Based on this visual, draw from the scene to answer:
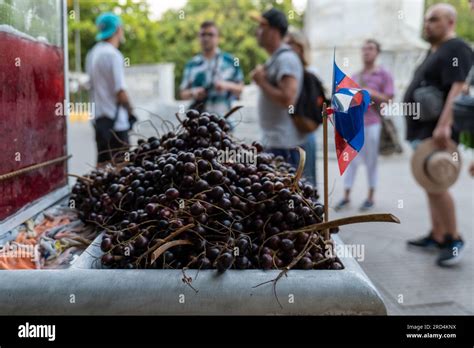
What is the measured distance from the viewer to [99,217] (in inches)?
80.6

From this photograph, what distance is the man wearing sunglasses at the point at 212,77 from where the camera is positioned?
528cm

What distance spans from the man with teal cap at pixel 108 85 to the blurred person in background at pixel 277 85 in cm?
136

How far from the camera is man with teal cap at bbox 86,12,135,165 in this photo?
481 centimetres

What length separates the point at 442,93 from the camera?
439 centimetres

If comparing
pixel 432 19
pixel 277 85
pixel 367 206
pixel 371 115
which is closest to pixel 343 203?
pixel 367 206

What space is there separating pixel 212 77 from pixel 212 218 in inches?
150

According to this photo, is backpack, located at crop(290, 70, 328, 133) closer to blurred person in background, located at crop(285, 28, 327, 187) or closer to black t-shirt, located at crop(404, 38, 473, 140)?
blurred person in background, located at crop(285, 28, 327, 187)

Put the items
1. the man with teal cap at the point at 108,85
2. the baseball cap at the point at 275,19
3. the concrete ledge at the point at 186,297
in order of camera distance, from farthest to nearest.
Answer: the man with teal cap at the point at 108,85 < the baseball cap at the point at 275,19 < the concrete ledge at the point at 186,297

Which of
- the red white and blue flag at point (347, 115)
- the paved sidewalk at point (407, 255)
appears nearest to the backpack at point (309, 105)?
the paved sidewalk at point (407, 255)

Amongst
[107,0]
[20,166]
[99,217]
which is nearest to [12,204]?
[20,166]

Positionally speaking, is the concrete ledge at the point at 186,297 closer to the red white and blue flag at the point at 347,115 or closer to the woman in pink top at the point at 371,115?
the red white and blue flag at the point at 347,115

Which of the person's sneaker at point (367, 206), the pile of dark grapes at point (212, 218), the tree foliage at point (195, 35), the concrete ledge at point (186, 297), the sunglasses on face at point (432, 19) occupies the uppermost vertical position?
the tree foliage at point (195, 35)
